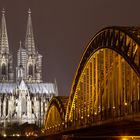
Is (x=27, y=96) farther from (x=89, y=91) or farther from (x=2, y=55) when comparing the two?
(x=89, y=91)

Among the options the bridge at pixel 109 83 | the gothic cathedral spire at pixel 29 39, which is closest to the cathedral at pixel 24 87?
the gothic cathedral spire at pixel 29 39

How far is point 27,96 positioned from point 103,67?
135m

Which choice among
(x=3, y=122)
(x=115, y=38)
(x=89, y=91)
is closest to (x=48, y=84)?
(x=3, y=122)

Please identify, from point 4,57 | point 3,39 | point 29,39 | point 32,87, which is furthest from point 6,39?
point 32,87

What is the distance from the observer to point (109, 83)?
46.0m

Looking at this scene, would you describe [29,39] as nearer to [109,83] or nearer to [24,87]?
[24,87]

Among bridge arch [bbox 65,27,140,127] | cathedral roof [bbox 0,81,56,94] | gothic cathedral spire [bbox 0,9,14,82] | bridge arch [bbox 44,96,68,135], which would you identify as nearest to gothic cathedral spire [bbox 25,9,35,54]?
gothic cathedral spire [bbox 0,9,14,82]

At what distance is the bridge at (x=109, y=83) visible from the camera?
37438mm

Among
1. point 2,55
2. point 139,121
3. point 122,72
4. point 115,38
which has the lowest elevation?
point 139,121

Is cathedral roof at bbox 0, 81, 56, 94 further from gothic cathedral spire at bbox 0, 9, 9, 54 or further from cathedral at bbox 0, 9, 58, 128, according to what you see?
gothic cathedral spire at bbox 0, 9, 9, 54

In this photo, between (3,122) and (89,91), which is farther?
(3,122)

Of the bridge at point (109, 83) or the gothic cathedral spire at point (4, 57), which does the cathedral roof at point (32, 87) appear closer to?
the gothic cathedral spire at point (4, 57)

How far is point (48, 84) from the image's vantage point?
630 ft

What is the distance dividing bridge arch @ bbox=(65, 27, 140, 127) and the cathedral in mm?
116789
